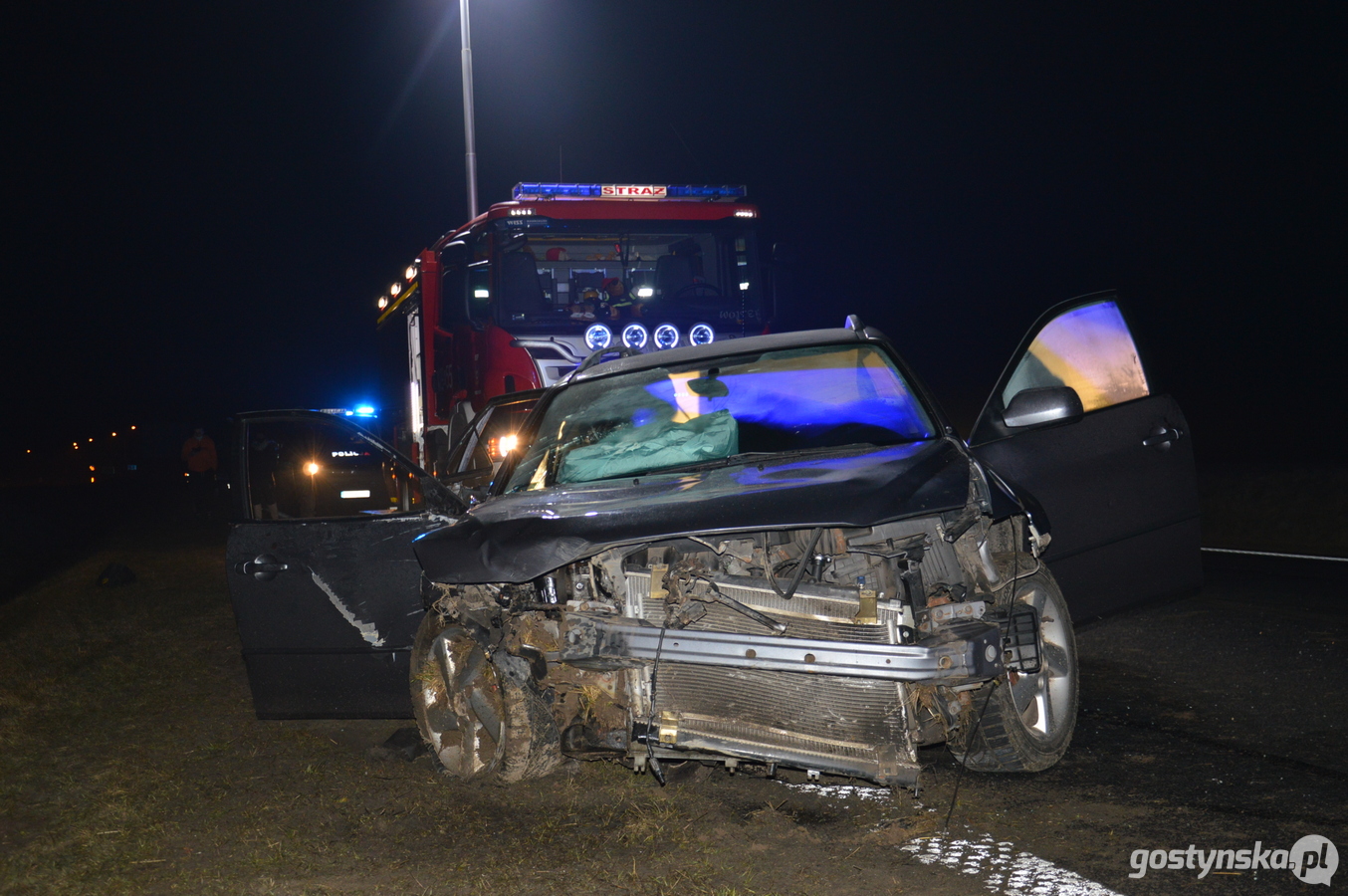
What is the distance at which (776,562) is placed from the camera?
4.21 m

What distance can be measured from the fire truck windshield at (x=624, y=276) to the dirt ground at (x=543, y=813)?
18.3 feet

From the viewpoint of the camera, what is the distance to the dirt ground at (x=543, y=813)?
3.89m

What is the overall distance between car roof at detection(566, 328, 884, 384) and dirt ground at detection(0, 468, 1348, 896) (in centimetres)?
192

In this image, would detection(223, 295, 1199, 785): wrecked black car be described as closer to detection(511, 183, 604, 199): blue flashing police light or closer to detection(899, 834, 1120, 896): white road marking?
detection(899, 834, 1120, 896): white road marking

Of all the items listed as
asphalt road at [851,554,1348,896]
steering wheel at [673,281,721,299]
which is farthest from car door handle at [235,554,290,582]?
steering wheel at [673,281,721,299]

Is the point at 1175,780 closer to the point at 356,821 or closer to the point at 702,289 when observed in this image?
the point at 356,821

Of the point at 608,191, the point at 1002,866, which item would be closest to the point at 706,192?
the point at 608,191

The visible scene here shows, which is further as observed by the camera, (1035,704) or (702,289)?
(702,289)

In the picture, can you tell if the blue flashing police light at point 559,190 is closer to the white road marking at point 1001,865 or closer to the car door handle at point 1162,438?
the car door handle at point 1162,438

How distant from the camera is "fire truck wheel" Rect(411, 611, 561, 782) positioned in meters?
4.59

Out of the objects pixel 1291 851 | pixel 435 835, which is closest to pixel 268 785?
pixel 435 835

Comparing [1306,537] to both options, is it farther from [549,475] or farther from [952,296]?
[952,296]

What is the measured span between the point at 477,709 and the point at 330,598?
1.01m

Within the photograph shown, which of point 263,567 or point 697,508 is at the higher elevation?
point 697,508
